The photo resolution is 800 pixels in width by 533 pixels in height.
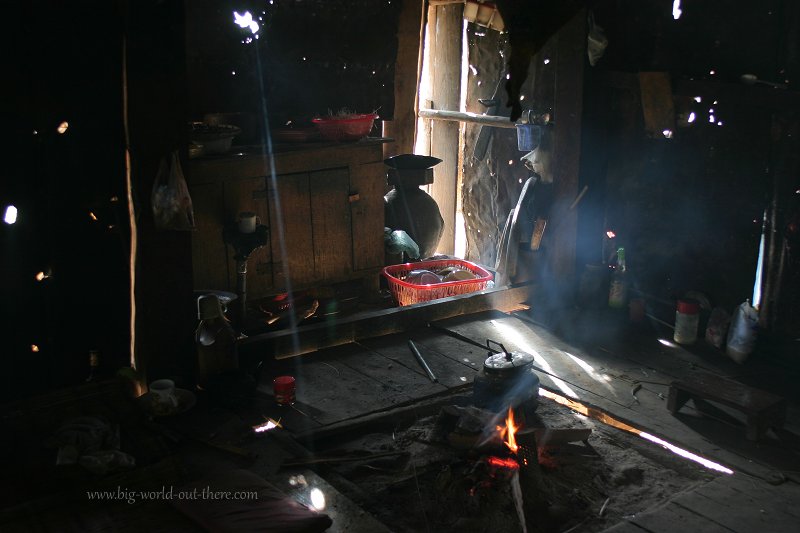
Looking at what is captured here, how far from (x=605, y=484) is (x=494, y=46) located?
5941mm

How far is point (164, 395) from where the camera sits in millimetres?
5406

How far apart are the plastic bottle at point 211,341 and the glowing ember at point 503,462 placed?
2.26 meters

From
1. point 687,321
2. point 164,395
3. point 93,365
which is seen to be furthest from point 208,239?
point 687,321

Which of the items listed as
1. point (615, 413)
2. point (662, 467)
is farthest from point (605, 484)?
point (615, 413)

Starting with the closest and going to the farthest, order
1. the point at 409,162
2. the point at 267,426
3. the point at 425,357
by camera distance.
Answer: the point at 267,426 → the point at 425,357 → the point at 409,162

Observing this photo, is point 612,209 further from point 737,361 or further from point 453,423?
point 453,423

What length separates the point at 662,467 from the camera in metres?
4.80

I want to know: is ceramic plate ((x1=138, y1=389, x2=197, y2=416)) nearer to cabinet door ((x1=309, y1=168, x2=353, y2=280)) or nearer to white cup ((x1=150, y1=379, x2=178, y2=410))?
white cup ((x1=150, y1=379, x2=178, y2=410))

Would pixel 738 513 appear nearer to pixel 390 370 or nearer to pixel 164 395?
pixel 390 370

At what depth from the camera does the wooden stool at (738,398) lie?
5023 mm

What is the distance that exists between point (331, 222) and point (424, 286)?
1.17 meters

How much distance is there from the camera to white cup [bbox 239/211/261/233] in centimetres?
689

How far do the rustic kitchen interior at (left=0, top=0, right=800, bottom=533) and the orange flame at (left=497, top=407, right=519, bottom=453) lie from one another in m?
0.03

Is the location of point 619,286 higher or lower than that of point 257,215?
lower
